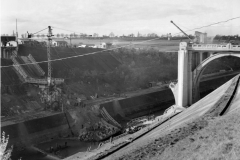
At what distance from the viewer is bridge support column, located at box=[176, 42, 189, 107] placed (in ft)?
83.5

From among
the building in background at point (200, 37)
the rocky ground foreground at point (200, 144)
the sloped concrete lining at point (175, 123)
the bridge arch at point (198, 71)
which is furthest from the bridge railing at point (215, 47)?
the rocky ground foreground at point (200, 144)

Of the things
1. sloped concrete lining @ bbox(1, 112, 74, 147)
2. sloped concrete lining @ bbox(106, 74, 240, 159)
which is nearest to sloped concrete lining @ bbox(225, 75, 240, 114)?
sloped concrete lining @ bbox(106, 74, 240, 159)

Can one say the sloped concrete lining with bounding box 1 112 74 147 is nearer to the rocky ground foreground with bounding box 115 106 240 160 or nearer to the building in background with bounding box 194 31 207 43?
the rocky ground foreground with bounding box 115 106 240 160

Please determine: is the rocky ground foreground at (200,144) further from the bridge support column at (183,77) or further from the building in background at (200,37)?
the building in background at (200,37)

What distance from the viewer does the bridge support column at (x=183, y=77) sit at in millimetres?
25453

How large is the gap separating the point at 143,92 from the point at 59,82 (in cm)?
1176

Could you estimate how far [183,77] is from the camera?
25859mm

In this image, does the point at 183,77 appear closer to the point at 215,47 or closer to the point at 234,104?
the point at 215,47

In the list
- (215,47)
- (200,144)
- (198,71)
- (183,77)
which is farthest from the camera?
(183,77)

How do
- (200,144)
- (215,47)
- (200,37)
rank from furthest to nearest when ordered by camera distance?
(200,37)
(215,47)
(200,144)

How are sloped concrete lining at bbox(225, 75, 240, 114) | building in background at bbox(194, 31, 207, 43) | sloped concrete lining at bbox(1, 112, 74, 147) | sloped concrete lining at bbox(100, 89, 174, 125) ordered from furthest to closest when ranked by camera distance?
sloped concrete lining at bbox(100, 89, 174, 125)
building in background at bbox(194, 31, 207, 43)
sloped concrete lining at bbox(1, 112, 74, 147)
sloped concrete lining at bbox(225, 75, 240, 114)

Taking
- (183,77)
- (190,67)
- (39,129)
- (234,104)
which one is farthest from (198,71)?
(39,129)

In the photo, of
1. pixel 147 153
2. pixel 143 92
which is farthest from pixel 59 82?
pixel 147 153

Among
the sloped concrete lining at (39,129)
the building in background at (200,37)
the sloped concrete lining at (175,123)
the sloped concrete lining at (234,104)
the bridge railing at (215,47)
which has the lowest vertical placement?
the sloped concrete lining at (39,129)
